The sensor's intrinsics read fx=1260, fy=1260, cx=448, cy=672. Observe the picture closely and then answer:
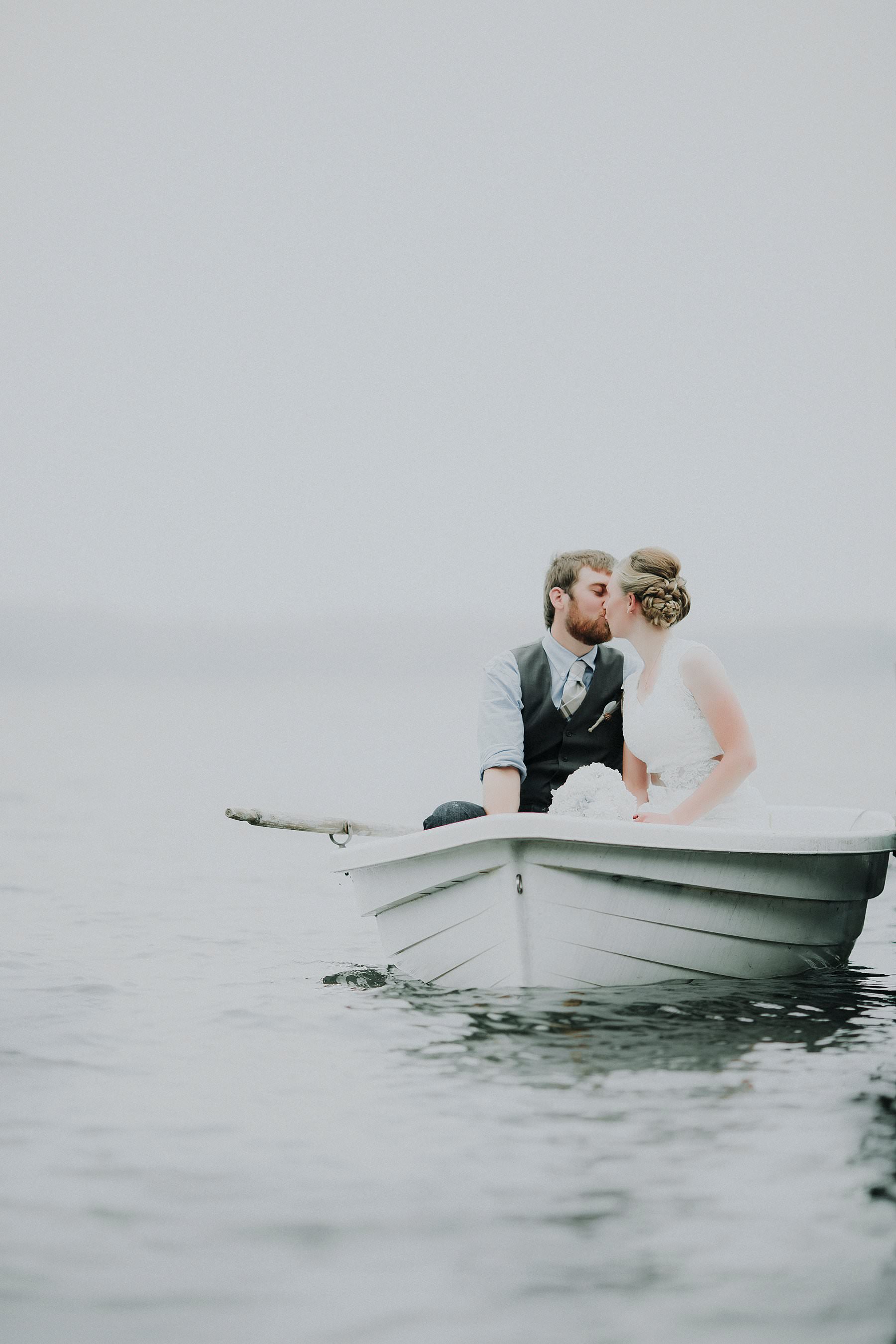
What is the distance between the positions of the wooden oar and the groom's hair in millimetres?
1637

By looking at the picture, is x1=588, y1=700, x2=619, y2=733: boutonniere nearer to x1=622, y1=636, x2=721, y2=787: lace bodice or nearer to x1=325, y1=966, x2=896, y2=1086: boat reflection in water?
x1=622, y1=636, x2=721, y2=787: lace bodice

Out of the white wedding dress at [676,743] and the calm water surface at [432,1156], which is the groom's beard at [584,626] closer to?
the white wedding dress at [676,743]

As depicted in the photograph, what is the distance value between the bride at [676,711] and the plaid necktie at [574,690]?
0.64 ft

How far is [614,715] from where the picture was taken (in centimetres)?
509

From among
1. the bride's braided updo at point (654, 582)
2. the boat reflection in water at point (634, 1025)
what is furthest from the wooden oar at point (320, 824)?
the bride's braided updo at point (654, 582)

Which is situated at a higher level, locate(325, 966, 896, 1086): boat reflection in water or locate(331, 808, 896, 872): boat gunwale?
locate(331, 808, 896, 872): boat gunwale

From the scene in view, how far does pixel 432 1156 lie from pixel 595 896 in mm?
1173

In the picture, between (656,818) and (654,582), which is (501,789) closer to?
(656,818)

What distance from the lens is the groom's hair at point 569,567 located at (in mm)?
4887

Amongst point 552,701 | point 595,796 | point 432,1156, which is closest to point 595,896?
point 595,796

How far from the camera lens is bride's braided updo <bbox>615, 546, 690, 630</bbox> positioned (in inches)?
183

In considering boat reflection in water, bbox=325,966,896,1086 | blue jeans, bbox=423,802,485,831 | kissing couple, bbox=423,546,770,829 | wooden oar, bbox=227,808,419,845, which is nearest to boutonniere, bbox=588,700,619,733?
kissing couple, bbox=423,546,770,829

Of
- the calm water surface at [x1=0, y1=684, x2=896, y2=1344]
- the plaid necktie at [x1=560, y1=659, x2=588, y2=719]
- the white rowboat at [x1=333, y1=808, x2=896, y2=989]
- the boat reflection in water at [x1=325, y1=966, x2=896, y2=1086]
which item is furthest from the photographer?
the plaid necktie at [x1=560, y1=659, x2=588, y2=719]

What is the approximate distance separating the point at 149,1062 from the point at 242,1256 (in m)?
1.85
